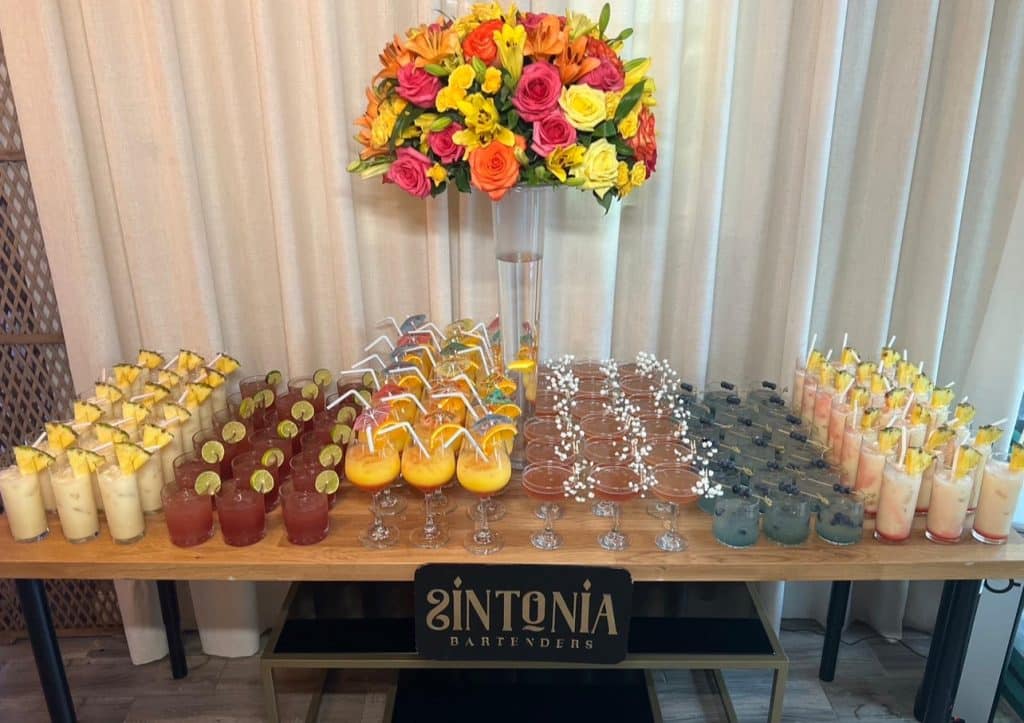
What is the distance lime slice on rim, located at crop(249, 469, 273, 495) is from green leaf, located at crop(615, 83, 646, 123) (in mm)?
987

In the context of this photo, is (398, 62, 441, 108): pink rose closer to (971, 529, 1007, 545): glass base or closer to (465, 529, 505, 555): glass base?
(465, 529, 505, 555): glass base

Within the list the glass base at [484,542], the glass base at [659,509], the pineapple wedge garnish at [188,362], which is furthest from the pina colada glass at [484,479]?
the pineapple wedge garnish at [188,362]

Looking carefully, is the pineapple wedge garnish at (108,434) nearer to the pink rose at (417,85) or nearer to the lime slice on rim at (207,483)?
the lime slice on rim at (207,483)

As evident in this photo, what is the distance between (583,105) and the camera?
137cm

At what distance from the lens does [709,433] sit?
1755mm

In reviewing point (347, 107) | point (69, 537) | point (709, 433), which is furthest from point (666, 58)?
point (69, 537)

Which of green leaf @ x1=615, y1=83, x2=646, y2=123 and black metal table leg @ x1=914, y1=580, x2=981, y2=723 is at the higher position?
green leaf @ x1=615, y1=83, x2=646, y2=123

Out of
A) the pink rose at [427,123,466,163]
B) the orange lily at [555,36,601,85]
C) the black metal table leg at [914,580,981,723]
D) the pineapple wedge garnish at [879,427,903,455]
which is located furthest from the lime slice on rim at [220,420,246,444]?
the black metal table leg at [914,580,981,723]

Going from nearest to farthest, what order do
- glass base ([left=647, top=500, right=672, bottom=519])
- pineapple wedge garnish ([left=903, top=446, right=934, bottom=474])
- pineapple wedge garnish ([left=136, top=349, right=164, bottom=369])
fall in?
pineapple wedge garnish ([left=903, top=446, right=934, bottom=474]), glass base ([left=647, top=500, right=672, bottom=519]), pineapple wedge garnish ([left=136, top=349, right=164, bottom=369])

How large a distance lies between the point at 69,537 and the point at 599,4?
5.62ft

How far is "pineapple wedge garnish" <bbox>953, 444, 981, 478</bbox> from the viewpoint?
1444mm

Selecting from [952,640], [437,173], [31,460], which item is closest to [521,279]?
[437,173]

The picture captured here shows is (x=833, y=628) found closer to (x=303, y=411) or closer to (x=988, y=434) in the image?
(x=988, y=434)

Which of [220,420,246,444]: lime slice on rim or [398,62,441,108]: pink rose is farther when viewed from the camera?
[220,420,246,444]: lime slice on rim
